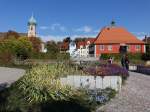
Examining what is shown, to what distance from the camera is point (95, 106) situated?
13086 mm

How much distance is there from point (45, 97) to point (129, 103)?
2.93 m

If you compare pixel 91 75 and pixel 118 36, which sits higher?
pixel 118 36

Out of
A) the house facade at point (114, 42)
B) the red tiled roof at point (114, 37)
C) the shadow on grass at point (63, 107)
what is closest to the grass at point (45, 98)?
the shadow on grass at point (63, 107)

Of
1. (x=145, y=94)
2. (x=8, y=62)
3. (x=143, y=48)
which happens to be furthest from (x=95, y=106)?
(x=143, y=48)

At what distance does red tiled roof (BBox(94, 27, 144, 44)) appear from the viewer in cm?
9382

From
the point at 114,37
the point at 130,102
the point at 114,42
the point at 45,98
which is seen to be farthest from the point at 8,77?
the point at 114,37

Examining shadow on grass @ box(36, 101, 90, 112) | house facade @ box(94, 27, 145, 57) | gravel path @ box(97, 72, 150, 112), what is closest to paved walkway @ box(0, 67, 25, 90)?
gravel path @ box(97, 72, 150, 112)

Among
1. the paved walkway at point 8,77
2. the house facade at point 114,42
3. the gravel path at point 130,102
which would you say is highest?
the house facade at point 114,42

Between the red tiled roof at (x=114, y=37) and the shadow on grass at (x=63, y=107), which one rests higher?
the red tiled roof at (x=114, y=37)

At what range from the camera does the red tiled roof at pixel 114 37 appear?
93.8m

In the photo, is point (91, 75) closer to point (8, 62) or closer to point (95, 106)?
point (95, 106)

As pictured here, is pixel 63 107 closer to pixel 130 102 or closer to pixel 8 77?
pixel 130 102

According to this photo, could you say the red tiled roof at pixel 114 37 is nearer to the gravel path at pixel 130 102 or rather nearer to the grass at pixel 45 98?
the gravel path at pixel 130 102

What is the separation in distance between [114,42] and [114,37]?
1.50 m
